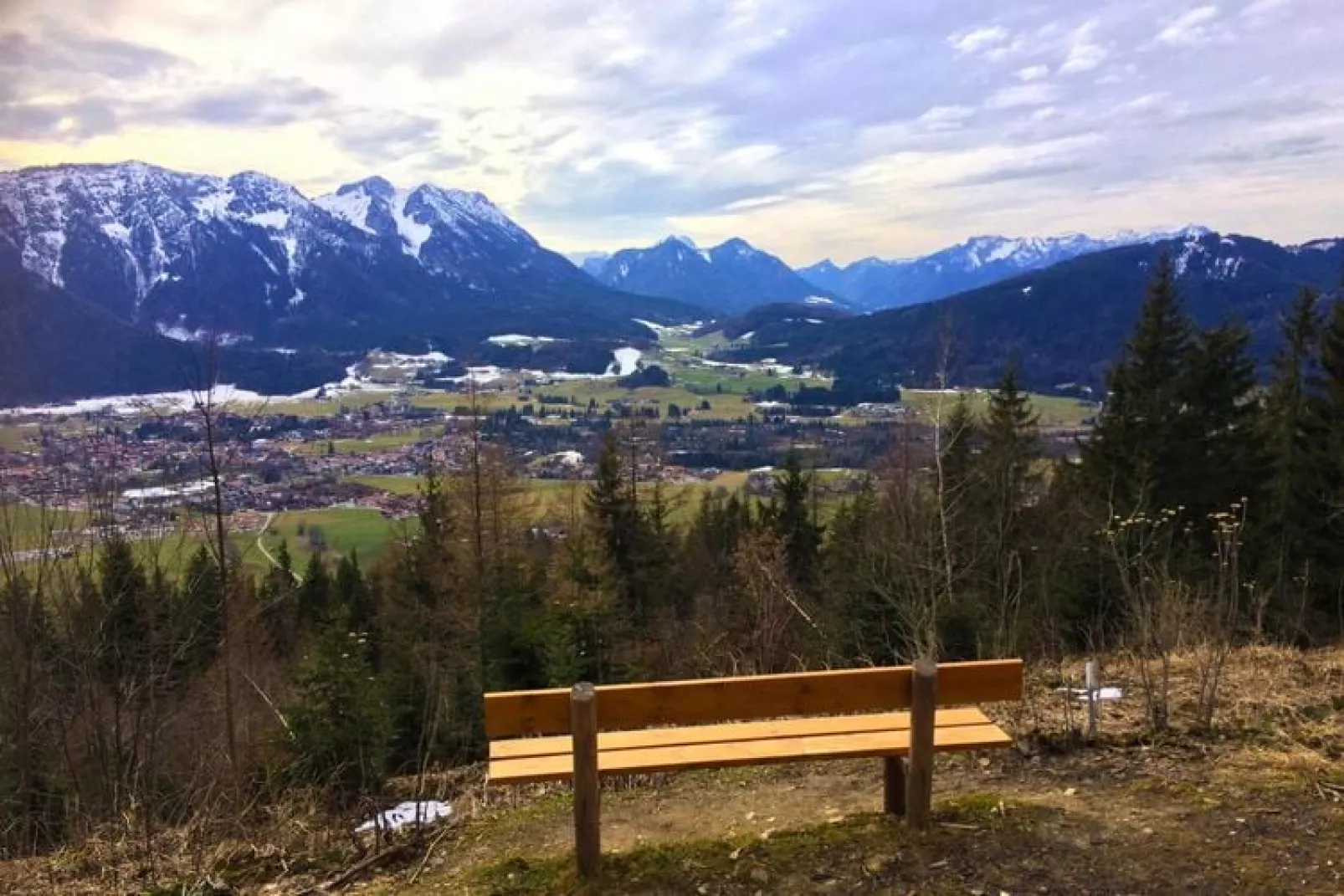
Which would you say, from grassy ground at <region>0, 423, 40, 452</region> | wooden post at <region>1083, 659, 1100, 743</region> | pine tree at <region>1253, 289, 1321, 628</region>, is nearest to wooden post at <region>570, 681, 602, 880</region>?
wooden post at <region>1083, 659, 1100, 743</region>

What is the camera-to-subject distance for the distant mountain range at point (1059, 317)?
146 metres

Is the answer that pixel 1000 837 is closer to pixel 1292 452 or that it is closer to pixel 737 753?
pixel 737 753

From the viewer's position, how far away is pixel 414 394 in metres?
123

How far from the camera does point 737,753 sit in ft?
13.6

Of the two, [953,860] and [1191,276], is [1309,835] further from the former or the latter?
[1191,276]

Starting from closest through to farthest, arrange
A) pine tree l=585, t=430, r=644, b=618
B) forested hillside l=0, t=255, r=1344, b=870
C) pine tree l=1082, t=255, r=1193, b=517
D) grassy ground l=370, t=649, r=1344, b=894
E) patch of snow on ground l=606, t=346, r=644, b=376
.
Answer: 1. grassy ground l=370, t=649, r=1344, b=894
2. forested hillside l=0, t=255, r=1344, b=870
3. pine tree l=1082, t=255, r=1193, b=517
4. pine tree l=585, t=430, r=644, b=618
5. patch of snow on ground l=606, t=346, r=644, b=376

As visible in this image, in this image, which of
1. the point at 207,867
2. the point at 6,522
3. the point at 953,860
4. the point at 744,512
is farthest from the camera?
the point at 744,512

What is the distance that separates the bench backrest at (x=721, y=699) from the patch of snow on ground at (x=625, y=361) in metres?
145

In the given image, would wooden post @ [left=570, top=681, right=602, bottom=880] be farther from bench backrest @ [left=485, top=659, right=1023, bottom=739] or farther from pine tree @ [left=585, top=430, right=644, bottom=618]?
pine tree @ [left=585, top=430, right=644, bottom=618]

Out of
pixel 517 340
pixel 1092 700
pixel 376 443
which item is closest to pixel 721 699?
pixel 1092 700

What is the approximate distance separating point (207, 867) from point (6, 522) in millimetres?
5814

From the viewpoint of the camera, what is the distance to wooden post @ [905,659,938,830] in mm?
4152

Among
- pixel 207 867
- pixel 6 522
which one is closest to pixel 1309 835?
pixel 207 867

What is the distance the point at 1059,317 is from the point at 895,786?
176343mm
